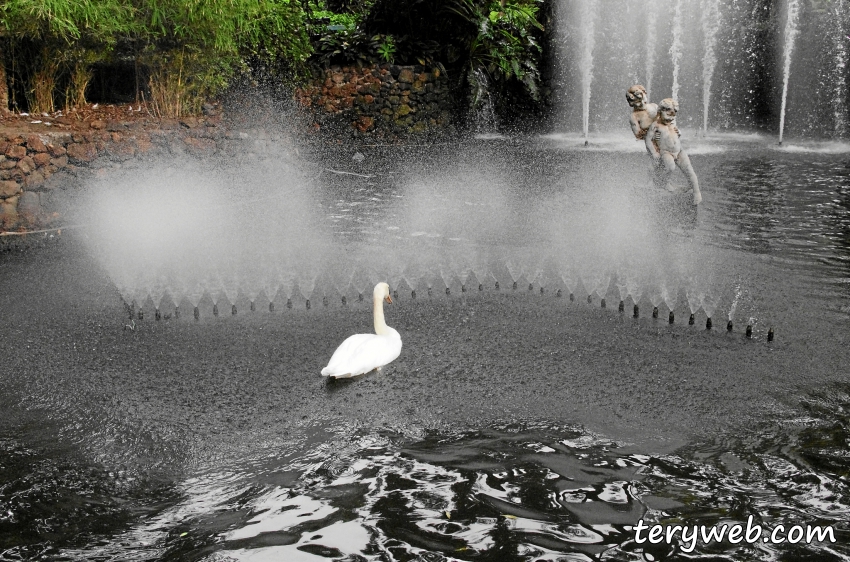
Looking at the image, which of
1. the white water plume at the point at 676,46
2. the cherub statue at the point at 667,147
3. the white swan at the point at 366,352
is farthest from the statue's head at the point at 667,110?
the white water plume at the point at 676,46

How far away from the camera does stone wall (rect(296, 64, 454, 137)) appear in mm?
20984

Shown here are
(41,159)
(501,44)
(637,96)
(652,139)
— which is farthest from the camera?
(501,44)

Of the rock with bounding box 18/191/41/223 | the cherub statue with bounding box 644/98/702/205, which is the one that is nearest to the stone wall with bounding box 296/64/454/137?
the rock with bounding box 18/191/41/223

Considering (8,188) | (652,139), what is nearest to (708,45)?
(652,139)

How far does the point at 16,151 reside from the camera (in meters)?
11.9

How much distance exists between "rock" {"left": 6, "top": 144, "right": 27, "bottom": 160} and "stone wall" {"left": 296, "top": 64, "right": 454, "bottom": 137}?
9495 millimetres

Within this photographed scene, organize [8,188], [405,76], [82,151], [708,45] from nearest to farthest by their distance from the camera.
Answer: [8,188], [82,151], [405,76], [708,45]

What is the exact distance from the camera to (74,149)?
500 inches

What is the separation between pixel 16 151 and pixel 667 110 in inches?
370

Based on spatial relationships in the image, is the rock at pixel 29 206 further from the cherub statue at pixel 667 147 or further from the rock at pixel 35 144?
the cherub statue at pixel 667 147

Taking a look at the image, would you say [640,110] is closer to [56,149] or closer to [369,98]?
[56,149]

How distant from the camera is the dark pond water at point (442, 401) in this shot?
4324 millimetres

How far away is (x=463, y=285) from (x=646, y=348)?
237cm

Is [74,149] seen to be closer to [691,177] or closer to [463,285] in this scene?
[463,285]
